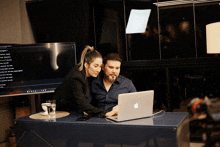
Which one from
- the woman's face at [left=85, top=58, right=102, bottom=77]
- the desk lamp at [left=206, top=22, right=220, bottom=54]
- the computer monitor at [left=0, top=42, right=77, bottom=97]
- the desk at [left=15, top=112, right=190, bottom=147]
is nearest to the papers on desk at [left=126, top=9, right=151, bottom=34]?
the computer monitor at [left=0, top=42, right=77, bottom=97]

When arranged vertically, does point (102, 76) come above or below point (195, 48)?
below

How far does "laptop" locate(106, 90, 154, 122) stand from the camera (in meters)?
2.08

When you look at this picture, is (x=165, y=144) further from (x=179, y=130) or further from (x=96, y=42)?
(x=96, y=42)

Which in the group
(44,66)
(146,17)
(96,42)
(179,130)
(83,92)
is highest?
(146,17)

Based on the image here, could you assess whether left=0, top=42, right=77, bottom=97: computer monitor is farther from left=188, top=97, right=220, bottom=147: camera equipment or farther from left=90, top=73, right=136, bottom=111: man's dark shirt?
left=188, top=97, right=220, bottom=147: camera equipment

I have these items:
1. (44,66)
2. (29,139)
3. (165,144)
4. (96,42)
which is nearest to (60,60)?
(44,66)

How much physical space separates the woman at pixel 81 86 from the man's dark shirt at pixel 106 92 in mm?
272

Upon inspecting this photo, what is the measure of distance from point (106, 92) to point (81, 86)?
0.48 m

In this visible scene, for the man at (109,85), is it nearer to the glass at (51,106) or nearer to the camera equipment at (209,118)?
the glass at (51,106)

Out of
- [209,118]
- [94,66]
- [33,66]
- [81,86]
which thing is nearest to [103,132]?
[81,86]

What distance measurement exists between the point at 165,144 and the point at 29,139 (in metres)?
1.31

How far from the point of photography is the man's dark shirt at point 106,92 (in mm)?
2867

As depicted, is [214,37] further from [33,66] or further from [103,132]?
[33,66]

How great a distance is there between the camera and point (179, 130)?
1925 mm
